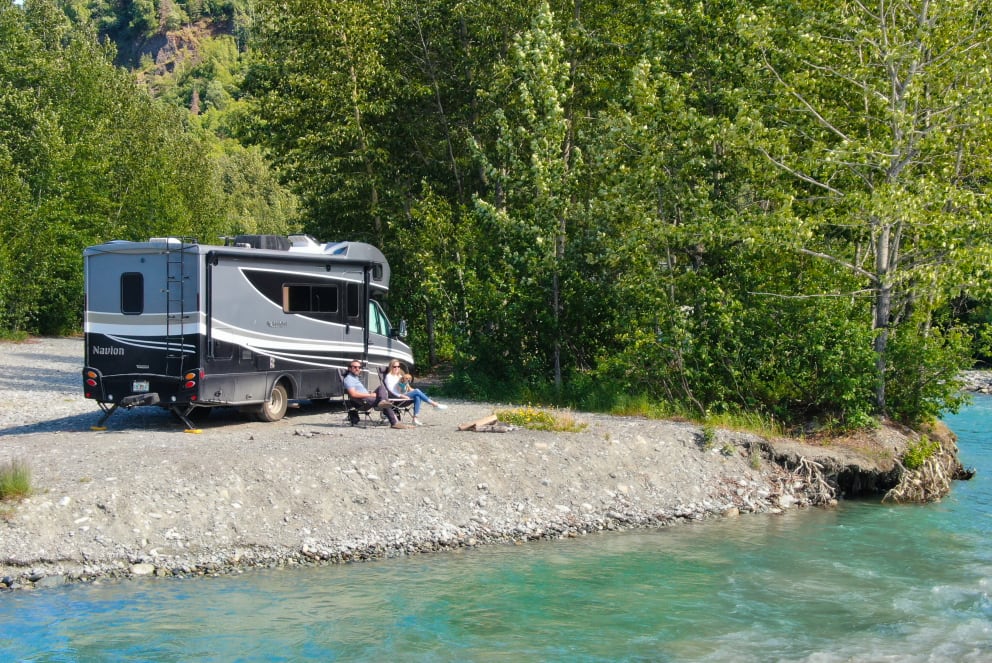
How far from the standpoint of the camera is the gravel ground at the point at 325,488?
1218 centimetres

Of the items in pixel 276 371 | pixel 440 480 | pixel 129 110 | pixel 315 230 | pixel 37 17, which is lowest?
pixel 440 480

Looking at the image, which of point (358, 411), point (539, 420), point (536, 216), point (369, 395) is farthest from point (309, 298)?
point (536, 216)

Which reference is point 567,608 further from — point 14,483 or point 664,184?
point 664,184

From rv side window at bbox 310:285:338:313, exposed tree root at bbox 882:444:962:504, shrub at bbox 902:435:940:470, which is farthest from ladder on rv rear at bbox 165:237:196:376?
shrub at bbox 902:435:940:470

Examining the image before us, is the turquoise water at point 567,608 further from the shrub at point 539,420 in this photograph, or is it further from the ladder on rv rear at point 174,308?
the ladder on rv rear at point 174,308

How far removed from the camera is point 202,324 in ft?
53.4

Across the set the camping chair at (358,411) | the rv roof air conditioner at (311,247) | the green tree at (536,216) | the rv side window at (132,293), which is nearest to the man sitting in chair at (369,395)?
the camping chair at (358,411)

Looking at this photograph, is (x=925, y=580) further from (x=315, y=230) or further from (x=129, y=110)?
(x=129, y=110)

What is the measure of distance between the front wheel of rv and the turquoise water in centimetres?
614

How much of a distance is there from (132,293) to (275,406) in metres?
3.39

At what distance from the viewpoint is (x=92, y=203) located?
156 feet

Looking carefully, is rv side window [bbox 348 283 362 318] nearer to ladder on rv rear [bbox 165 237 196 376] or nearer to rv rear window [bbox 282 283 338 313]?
rv rear window [bbox 282 283 338 313]

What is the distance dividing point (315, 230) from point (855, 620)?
23.6 metres

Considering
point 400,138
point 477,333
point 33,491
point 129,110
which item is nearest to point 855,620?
point 33,491
